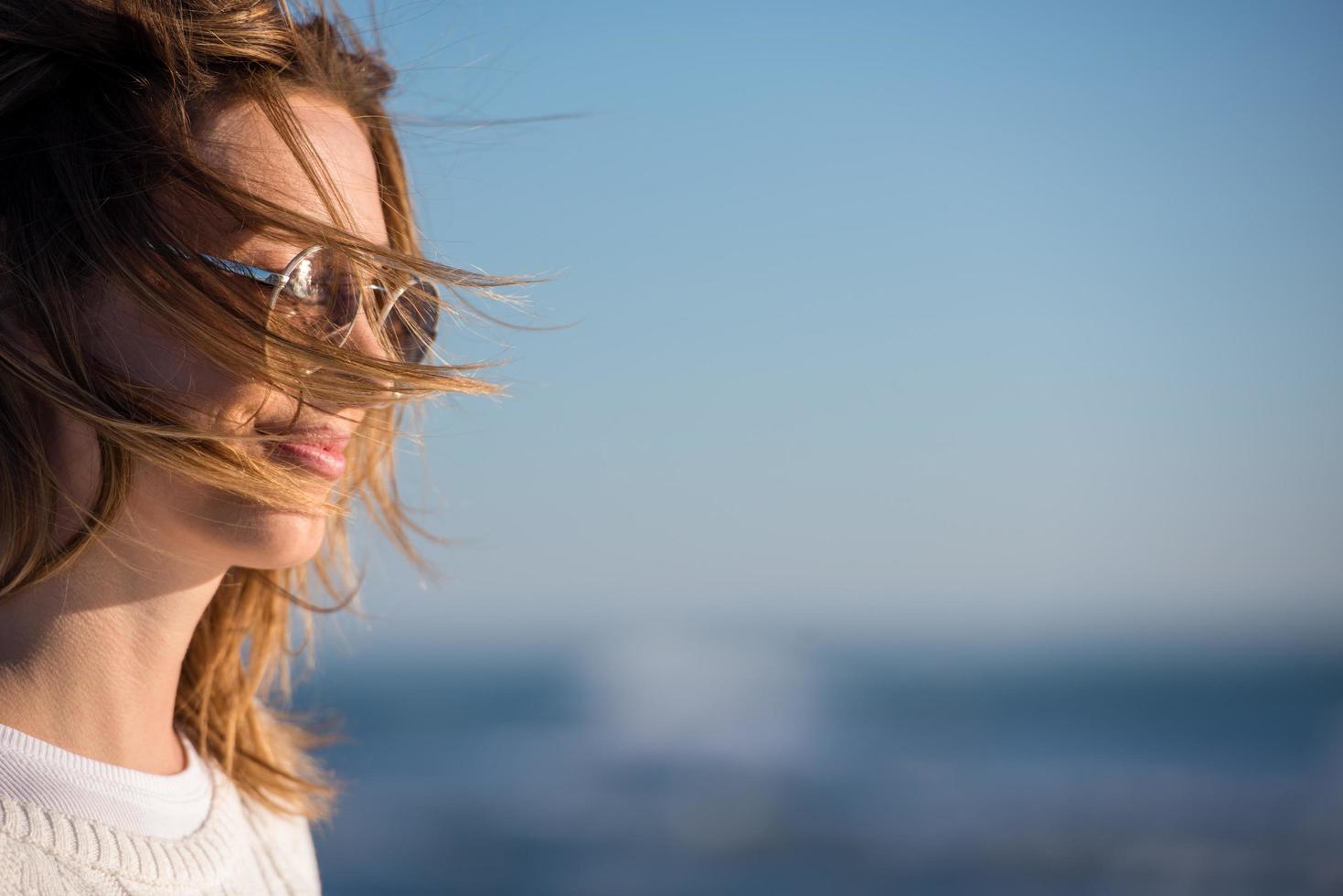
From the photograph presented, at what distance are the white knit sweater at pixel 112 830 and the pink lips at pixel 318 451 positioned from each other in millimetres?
450

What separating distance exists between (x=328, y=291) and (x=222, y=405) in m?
0.19

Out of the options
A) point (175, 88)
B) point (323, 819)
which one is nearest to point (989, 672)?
point (323, 819)

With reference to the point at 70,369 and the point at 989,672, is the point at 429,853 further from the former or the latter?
the point at 989,672

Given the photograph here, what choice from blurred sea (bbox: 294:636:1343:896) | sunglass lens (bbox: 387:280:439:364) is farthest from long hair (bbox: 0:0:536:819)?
blurred sea (bbox: 294:636:1343:896)

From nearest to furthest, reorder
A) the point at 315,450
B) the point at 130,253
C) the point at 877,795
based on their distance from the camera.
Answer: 1. the point at 130,253
2. the point at 315,450
3. the point at 877,795

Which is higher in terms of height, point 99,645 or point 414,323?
point 414,323

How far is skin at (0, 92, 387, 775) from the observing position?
1212mm

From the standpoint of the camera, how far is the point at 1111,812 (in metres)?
8.25

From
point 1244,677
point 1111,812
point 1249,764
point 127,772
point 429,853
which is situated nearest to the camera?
point 127,772

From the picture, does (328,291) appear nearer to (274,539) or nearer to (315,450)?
(315,450)

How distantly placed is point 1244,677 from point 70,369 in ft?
45.2

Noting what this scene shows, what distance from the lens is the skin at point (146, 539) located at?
1.21 meters

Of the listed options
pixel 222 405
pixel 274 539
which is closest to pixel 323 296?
pixel 222 405

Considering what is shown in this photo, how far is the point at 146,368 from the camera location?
47.4 inches
